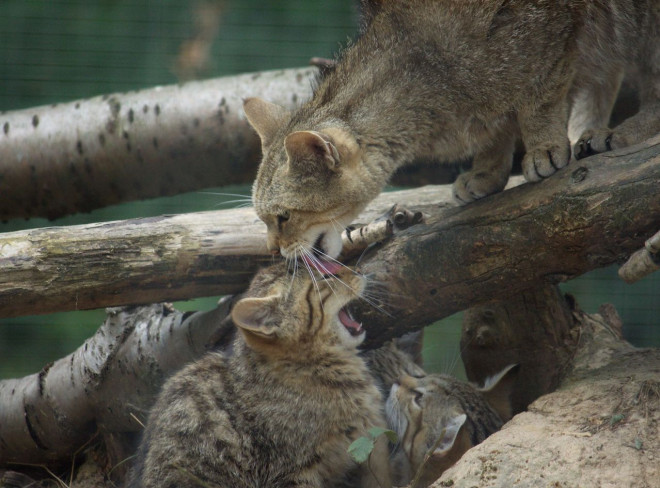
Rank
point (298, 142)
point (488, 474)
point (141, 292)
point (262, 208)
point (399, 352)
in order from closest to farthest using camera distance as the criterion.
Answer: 1. point (488, 474)
2. point (298, 142)
3. point (262, 208)
4. point (141, 292)
5. point (399, 352)

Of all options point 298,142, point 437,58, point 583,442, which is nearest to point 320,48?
point 437,58

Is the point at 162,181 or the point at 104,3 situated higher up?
the point at 104,3

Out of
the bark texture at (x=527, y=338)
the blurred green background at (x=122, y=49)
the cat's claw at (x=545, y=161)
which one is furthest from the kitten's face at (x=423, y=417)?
the blurred green background at (x=122, y=49)

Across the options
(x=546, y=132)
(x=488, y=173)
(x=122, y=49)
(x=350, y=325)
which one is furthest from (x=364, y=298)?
(x=122, y=49)

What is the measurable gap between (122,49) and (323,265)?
354cm

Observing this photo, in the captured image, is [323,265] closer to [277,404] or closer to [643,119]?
[277,404]

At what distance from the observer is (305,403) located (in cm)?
349

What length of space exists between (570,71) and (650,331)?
2.63 m

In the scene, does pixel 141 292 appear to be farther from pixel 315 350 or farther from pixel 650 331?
pixel 650 331

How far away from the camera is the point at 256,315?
3.40 m

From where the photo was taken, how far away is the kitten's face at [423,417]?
3291mm

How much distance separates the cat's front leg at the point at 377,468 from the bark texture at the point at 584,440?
24.5 inches

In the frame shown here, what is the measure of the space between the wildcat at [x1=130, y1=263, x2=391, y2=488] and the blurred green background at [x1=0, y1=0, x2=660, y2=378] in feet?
9.00

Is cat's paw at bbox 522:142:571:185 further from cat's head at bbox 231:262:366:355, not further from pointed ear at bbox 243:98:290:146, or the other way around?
pointed ear at bbox 243:98:290:146
